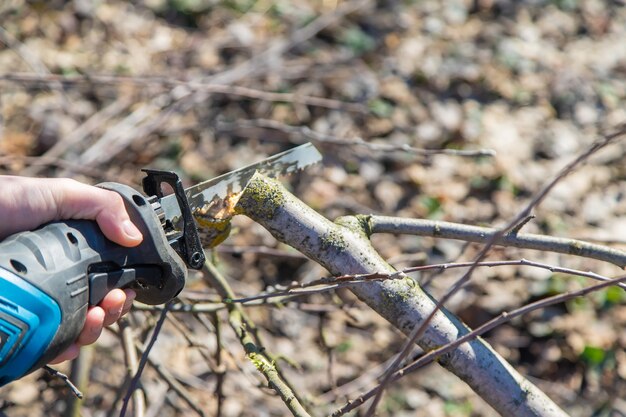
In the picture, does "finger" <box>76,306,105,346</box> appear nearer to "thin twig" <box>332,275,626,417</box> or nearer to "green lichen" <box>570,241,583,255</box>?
"thin twig" <box>332,275,626,417</box>

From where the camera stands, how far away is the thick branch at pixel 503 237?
1.78m

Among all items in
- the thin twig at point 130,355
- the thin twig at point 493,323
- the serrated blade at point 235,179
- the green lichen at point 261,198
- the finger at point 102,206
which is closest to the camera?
the thin twig at point 493,323

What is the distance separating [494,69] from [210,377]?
9.57ft

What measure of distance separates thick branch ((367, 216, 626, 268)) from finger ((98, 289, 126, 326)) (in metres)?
0.63

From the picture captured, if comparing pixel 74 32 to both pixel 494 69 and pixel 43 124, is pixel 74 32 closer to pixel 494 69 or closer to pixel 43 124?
pixel 43 124

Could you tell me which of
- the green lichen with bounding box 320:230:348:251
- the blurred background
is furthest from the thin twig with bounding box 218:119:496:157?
the green lichen with bounding box 320:230:348:251

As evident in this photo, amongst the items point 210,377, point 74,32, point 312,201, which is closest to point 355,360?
point 210,377

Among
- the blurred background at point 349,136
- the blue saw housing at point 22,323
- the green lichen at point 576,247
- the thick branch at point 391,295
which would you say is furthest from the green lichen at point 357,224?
the blurred background at point 349,136

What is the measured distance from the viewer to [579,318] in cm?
369

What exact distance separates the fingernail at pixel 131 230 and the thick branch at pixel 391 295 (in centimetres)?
31

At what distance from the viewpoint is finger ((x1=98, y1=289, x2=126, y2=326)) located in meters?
1.53

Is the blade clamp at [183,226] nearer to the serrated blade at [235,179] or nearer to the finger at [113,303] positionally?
the serrated blade at [235,179]

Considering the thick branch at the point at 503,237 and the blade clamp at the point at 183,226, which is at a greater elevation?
the blade clamp at the point at 183,226

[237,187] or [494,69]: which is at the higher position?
[237,187]
